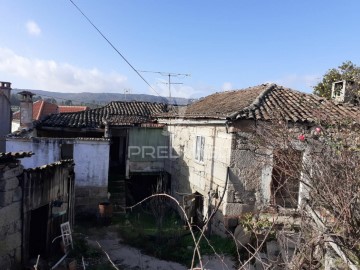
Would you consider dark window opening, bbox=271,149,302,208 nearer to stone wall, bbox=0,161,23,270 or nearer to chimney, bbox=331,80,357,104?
chimney, bbox=331,80,357,104

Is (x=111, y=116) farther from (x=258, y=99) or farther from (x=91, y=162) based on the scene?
(x=258, y=99)

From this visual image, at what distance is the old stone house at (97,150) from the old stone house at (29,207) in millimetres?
3160

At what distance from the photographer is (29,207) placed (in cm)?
794

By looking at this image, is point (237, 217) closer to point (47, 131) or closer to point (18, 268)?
point (18, 268)

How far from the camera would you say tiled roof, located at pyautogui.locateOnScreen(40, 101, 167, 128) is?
667 inches

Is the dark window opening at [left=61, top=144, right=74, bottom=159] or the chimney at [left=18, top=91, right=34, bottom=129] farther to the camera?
the chimney at [left=18, top=91, right=34, bottom=129]

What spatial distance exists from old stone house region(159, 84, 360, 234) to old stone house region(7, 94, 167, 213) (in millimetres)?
3100

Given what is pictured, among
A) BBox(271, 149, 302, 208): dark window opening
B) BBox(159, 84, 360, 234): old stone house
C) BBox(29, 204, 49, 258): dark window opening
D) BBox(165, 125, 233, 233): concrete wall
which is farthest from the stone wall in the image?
BBox(271, 149, 302, 208): dark window opening

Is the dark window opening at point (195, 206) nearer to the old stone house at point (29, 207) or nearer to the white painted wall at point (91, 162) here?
the white painted wall at point (91, 162)

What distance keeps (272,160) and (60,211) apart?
6.75 meters

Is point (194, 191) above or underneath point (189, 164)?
underneath

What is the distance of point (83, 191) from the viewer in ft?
44.4

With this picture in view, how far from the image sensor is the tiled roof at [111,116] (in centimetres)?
1694

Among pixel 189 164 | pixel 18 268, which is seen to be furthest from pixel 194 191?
pixel 18 268
